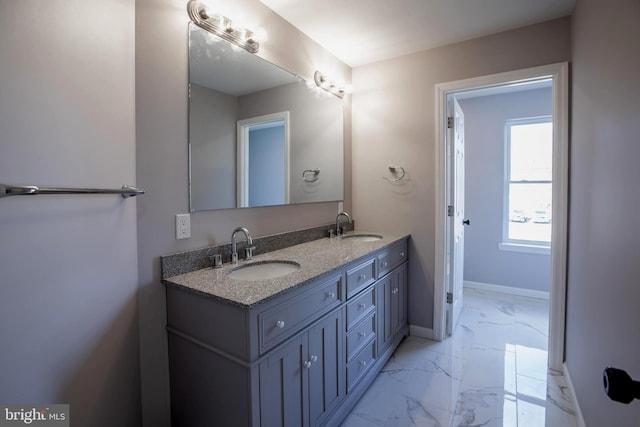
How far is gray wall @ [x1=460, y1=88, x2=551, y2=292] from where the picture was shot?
3.56 m

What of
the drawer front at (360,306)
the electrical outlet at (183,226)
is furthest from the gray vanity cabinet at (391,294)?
the electrical outlet at (183,226)

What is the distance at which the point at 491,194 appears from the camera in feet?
12.5

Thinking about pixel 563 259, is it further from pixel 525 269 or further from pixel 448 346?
pixel 525 269

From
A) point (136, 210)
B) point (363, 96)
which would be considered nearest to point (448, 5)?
point (363, 96)

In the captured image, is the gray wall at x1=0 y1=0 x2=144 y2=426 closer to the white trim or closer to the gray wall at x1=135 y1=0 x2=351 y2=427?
the gray wall at x1=135 y1=0 x2=351 y2=427

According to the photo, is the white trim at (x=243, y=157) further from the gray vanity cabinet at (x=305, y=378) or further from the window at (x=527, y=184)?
the window at (x=527, y=184)

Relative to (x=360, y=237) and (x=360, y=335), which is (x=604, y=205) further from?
(x=360, y=237)

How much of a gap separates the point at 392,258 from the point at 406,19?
63.8 inches

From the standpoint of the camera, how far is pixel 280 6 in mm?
1934

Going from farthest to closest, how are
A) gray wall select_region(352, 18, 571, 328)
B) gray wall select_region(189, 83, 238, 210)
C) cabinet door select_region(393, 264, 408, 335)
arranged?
1. cabinet door select_region(393, 264, 408, 335)
2. gray wall select_region(352, 18, 571, 328)
3. gray wall select_region(189, 83, 238, 210)

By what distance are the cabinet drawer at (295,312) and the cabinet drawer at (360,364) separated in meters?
0.42

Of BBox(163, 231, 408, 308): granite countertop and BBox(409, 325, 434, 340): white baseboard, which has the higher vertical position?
BBox(163, 231, 408, 308): granite countertop

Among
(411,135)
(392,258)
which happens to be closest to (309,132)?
(411,135)

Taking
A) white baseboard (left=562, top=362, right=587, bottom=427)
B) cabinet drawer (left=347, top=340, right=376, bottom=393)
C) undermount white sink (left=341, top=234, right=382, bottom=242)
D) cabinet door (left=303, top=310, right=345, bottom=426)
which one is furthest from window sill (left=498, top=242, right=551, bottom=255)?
cabinet door (left=303, top=310, right=345, bottom=426)
